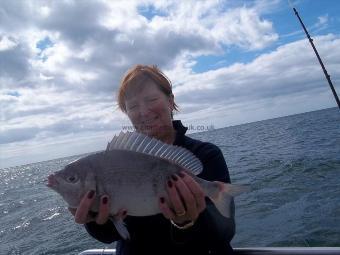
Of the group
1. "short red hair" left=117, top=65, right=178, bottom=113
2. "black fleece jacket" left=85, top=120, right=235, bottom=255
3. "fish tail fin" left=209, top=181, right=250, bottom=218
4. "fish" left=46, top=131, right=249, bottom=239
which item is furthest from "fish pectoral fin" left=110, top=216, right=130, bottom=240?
"short red hair" left=117, top=65, right=178, bottom=113

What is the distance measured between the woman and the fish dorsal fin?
22cm

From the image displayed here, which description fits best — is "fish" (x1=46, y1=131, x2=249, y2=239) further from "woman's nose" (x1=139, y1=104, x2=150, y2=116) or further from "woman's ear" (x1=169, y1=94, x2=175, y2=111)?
"woman's ear" (x1=169, y1=94, x2=175, y2=111)

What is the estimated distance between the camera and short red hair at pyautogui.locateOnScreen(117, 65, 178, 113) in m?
4.50

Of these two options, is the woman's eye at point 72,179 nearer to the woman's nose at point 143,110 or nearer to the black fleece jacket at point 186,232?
the black fleece jacket at point 186,232

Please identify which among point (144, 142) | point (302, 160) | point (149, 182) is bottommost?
point (302, 160)

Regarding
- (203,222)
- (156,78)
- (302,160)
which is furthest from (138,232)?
(302,160)

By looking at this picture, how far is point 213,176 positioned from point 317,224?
32.7ft

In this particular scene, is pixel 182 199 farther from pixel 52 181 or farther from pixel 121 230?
pixel 52 181

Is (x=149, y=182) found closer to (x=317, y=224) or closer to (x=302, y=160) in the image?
(x=317, y=224)

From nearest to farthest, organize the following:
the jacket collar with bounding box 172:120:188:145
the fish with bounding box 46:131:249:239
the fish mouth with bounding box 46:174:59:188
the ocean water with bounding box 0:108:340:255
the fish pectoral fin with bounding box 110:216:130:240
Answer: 1. the fish pectoral fin with bounding box 110:216:130:240
2. the fish with bounding box 46:131:249:239
3. the fish mouth with bounding box 46:174:59:188
4. the jacket collar with bounding box 172:120:188:145
5. the ocean water with bounding box 0:108:340:255

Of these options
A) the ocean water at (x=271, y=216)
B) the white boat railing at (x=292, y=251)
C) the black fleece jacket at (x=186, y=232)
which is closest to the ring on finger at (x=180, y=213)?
the black fleece jacket at (x=186, y=232)

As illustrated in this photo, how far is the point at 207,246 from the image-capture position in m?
3.86

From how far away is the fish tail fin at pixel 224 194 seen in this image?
3559 millimetres

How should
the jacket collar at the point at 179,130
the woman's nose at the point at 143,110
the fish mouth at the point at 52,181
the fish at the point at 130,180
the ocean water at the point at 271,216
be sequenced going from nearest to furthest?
the fish at the point at 130,180
the fish mouth at the point at 52,181
the woman's nose at the point at 143,110
the jacket collar at the point at 179,130
the ocean water at the point at 271,216
